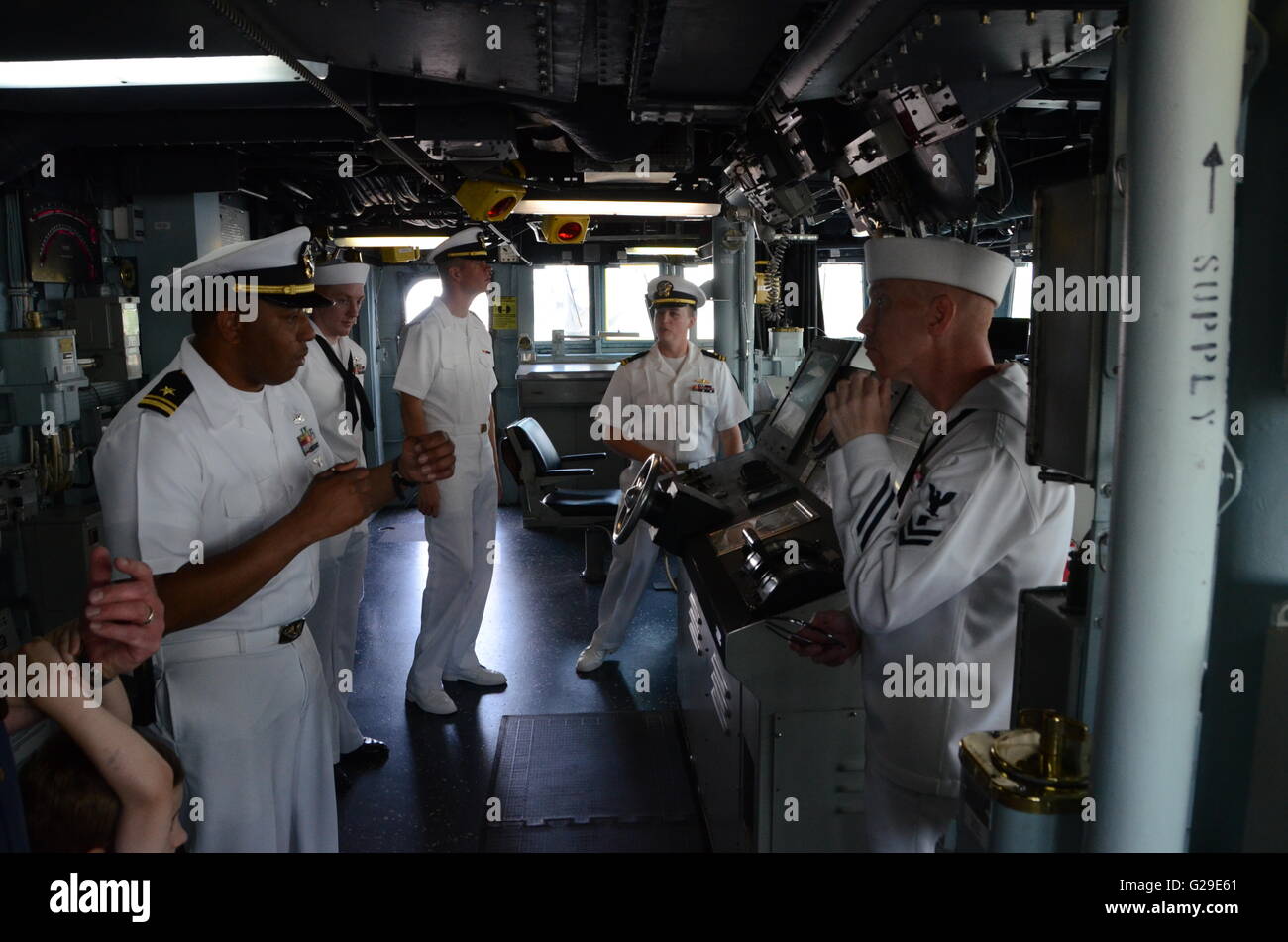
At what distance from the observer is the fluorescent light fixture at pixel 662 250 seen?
8516mm

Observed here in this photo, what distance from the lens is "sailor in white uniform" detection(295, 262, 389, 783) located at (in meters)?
3.44

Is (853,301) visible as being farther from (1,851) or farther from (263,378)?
(1,851)

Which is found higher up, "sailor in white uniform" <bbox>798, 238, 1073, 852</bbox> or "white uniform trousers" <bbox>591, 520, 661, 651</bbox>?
"sailor in white uniform" <bbox>798, 238, 1073, 852</bbox>

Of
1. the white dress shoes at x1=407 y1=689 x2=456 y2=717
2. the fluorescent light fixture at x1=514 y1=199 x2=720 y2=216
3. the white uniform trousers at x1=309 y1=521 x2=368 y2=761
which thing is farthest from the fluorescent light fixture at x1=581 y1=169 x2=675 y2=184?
the white dress shoes at x1=407 y1=689 x2=456 y2=717

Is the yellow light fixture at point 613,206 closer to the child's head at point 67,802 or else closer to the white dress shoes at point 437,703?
the white dress shoes at point 437,703

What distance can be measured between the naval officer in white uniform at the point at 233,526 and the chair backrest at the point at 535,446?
3.61m

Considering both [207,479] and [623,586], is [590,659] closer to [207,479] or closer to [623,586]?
[623,586]

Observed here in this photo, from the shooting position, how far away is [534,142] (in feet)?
16.2

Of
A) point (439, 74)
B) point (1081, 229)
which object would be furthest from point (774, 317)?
point (1081, 229)

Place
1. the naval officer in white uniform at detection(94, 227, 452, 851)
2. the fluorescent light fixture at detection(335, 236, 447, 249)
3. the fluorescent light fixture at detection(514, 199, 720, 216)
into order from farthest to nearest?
the fluorescent light fixture at detection(335, 236, 447, 249) → the fluorescent light fixture at detection(514, 199, 720, 216) → the naval officer in white uniform at detection(94, 227, 452, 851)

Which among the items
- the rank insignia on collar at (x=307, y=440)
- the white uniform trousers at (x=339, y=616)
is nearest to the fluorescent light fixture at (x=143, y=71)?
the rank insignia on collar at (x=307, y=440)

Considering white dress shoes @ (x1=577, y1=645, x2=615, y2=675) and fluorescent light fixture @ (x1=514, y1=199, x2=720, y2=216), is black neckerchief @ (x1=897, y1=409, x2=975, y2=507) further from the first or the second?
fluorescent light fixture @ (x1=514, y1=199, x2=720, y2=216)

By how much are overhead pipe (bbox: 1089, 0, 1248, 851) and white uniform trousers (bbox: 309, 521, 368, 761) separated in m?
2.83

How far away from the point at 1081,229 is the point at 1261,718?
57cm
